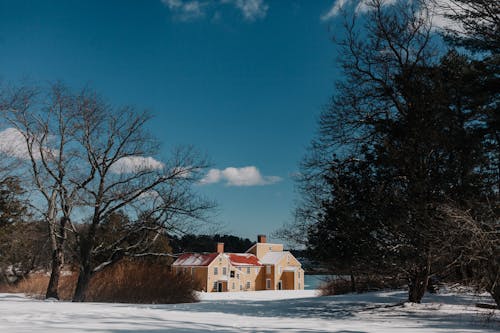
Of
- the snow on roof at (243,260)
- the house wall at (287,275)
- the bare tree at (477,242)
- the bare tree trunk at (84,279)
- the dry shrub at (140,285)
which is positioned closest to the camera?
the bare tree at (477,242)

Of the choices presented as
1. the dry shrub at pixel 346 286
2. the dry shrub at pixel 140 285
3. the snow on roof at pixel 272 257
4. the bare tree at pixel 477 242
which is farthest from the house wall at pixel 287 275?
the bare tree at pixel 477 242

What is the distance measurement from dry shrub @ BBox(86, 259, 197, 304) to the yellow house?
27.7 m

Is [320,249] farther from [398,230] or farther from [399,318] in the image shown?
[399,318]

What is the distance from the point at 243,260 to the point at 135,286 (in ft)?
115

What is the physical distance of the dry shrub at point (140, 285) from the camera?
1588cm

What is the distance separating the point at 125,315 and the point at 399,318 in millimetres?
6287

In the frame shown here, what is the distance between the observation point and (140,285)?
53.1 feet

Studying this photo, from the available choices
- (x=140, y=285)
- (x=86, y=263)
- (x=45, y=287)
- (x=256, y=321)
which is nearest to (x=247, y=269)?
(x=45, y=287)

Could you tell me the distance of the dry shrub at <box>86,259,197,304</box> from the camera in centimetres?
1588

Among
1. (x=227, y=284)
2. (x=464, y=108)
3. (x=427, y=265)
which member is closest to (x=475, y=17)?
(x=464, y=108)

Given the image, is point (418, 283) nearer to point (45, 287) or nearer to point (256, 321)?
point (256, 321)

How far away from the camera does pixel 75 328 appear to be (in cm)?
666

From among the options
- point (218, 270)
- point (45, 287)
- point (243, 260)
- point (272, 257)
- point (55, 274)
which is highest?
point (272, 257)

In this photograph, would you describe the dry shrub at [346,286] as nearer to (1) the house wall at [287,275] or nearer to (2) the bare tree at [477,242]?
(2) the bare tree at [477,242]
